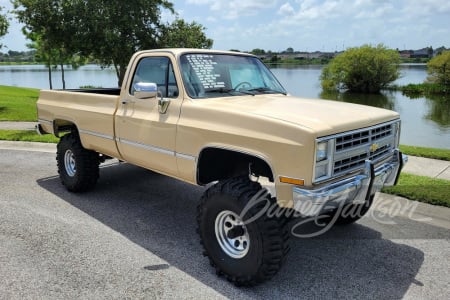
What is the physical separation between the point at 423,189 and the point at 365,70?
1877 inches

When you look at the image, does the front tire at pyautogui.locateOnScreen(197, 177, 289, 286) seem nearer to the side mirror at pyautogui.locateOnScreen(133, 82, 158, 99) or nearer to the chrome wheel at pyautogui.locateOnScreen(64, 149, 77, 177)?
the side mirror at pyautogui.locateOnScreen(133, 82, 158, 99)

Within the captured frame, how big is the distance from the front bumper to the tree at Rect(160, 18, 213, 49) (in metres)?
12.4

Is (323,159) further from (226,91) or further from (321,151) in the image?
(226,91)

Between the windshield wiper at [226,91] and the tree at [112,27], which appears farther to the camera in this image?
the tree at [112,27]

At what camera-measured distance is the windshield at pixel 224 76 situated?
4.34 m

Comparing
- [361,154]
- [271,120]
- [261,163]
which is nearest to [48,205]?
[261,163]

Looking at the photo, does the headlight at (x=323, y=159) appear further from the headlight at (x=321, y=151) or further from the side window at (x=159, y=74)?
the side window at (x=159, y=74)

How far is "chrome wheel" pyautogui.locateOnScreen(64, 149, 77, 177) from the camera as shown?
6.24m

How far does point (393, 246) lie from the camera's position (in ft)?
14.6

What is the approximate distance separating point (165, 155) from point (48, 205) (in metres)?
2.33

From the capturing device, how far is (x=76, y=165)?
6.00 m

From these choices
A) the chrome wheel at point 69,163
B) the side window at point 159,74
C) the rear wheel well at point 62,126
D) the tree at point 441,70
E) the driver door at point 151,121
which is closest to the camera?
the driver door at point 151,121
